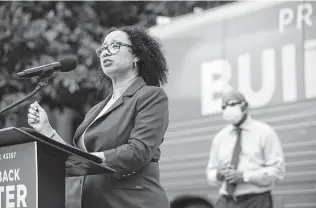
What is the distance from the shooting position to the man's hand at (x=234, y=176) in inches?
274

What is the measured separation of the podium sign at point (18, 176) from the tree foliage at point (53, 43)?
288 inches

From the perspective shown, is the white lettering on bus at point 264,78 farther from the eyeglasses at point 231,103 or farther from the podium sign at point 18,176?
the podium sign at point 18,176

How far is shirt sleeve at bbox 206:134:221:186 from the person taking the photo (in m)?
7.38

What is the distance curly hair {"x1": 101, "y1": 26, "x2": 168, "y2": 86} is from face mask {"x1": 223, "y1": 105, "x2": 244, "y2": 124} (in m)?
3.05

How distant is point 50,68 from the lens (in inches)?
145

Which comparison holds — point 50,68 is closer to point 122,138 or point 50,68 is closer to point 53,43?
point 122,138

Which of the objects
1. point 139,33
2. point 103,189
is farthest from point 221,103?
point 103,189

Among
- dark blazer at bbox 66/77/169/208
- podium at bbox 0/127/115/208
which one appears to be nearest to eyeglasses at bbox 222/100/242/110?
dark blazer at bbox 66/77/169/208

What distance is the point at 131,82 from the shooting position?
13.0 feet

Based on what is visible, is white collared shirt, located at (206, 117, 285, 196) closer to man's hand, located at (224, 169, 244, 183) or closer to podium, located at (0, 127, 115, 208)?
man's hand, located at (224, 169, 244, 183)

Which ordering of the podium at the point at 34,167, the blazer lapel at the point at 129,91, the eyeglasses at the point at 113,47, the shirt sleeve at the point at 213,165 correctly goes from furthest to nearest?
the shirt sleeve at the point at 213,165, the eyeglasses at the point at 113,47, the blazer lapel at the point at 129,91, the podium at the point at 34,167

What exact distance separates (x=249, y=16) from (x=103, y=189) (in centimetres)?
424

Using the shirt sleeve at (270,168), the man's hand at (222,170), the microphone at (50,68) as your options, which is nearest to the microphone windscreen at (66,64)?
the microphone at (50,68)

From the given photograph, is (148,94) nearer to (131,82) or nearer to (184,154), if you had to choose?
(131,82)
